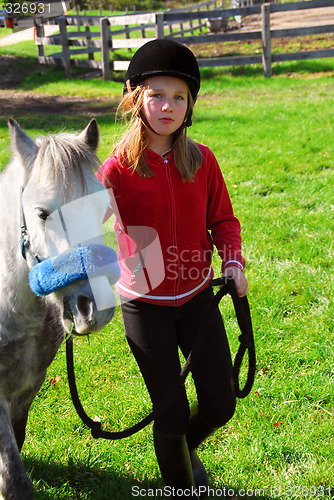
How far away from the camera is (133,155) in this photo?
2.10 meters

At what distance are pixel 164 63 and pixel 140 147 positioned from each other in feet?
1.20

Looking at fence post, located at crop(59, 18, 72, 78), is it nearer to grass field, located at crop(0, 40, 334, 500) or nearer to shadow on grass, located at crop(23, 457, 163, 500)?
grass field, located at crop(0, 40, 334, 500)

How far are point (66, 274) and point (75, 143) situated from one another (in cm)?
55

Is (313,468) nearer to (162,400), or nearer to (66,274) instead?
(162,400)

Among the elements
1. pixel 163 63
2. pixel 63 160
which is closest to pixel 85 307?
pixel 63 160

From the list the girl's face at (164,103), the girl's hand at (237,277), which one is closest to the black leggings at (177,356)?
the girl's hand at (237,277)

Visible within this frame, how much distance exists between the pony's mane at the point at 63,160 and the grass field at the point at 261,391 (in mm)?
1237

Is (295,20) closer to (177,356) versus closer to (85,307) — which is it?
(177,356)

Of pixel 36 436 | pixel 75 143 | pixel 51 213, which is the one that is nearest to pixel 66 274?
pixel 51 213

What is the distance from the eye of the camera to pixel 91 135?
193cm

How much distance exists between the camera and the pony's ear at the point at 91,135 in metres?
1.91

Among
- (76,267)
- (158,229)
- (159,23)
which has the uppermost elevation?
(159,23)

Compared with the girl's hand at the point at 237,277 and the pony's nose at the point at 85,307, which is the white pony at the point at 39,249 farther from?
the girl's hand at the point at 237,277

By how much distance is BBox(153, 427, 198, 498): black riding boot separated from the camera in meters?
2.13
